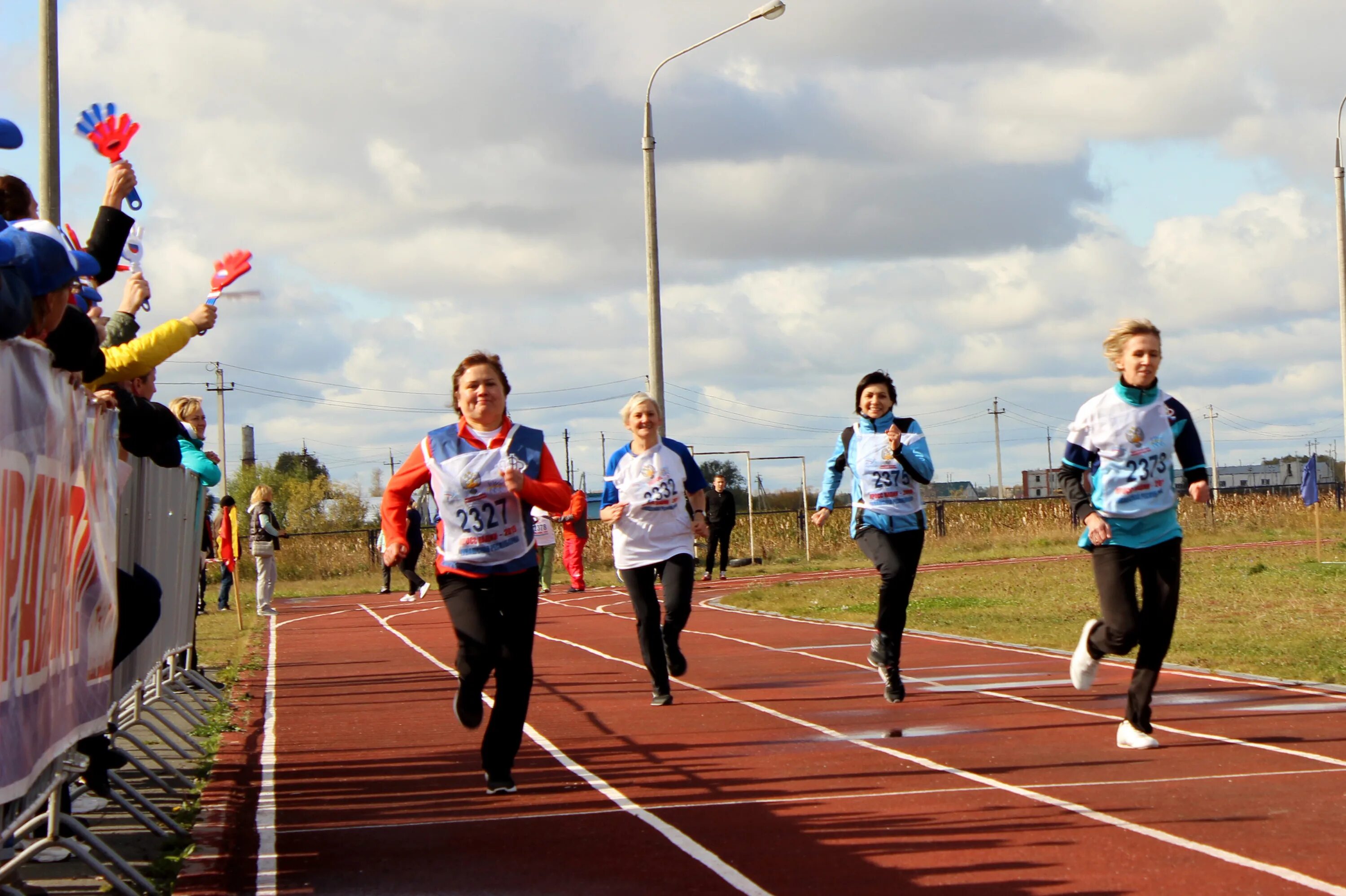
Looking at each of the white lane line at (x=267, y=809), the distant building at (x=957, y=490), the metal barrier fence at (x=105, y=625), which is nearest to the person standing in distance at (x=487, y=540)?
the white lane line at (x=267, y=809)

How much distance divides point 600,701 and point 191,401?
3698mm

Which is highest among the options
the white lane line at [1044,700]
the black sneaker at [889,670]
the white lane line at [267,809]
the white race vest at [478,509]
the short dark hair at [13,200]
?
the short dark hair at [13,200]

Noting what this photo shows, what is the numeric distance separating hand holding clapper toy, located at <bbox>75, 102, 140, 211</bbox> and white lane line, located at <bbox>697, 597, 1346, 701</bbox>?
723 centimetres

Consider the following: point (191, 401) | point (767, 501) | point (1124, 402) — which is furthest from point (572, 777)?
point (767, 501)

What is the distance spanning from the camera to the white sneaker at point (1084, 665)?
325 inches

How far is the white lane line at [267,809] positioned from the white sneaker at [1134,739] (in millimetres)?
4004

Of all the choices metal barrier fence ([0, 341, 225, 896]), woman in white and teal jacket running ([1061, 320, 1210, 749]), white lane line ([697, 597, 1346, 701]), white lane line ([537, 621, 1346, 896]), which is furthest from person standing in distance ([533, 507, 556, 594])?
woman in white and teal jacket running ([1061, 320, 1210, 749])

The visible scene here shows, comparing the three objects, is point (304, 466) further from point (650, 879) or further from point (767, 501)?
point (650, 879)

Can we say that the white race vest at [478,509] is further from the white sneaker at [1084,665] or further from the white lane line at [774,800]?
the white sneaker at [1084,665]

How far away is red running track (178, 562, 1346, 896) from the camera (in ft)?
17.3

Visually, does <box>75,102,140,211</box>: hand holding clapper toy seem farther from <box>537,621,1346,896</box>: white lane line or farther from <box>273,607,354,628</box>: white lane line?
<box>273,607,354,628</box>: white lane line

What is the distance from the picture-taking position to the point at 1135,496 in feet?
25.5

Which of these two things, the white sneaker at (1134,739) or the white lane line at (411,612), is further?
the white lane line at (411,612)

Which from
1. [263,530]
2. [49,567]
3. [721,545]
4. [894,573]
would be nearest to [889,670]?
[894,573]
